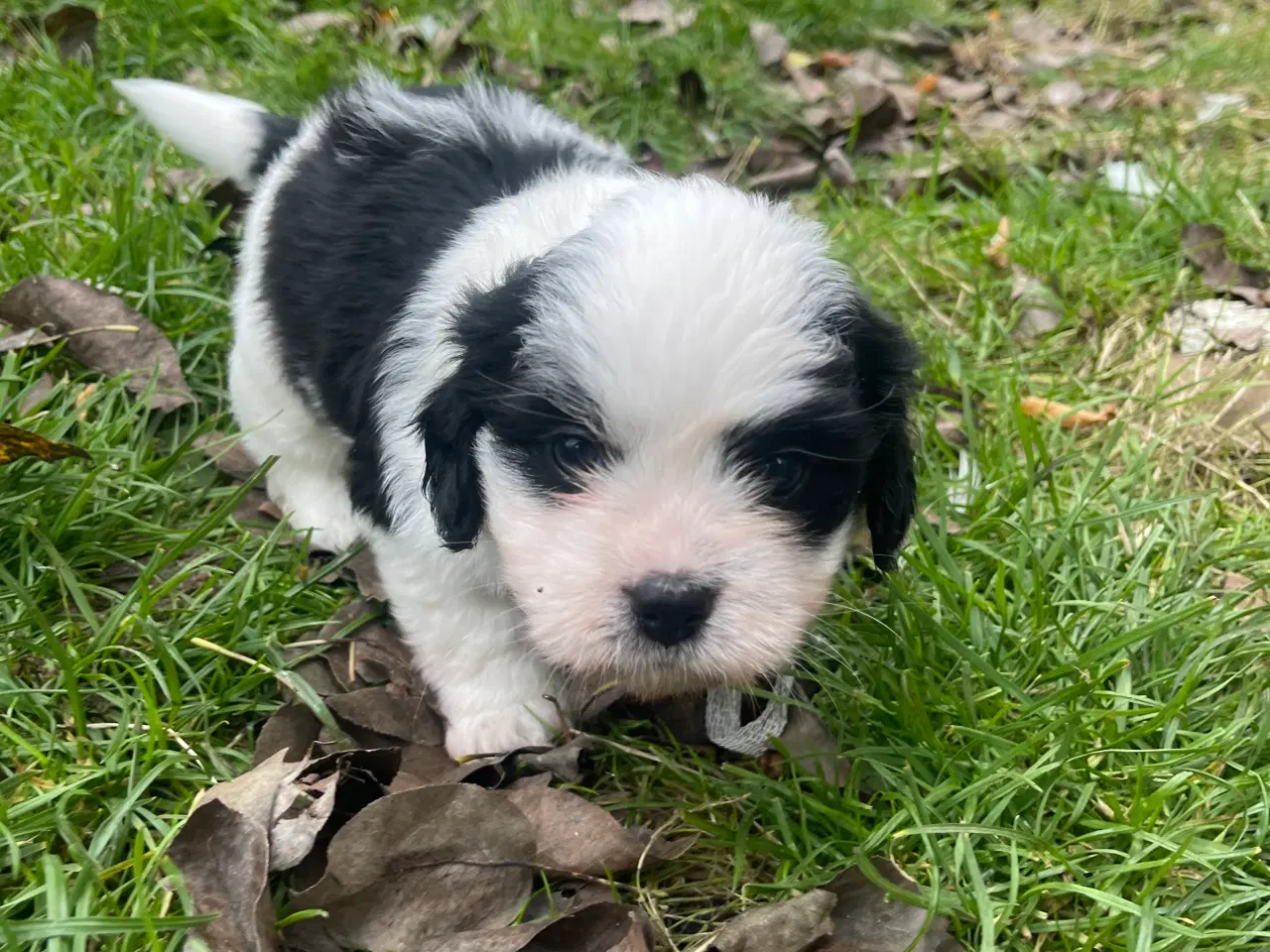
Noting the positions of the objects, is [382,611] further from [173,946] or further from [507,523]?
[173,946]

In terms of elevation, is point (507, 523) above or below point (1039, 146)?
above

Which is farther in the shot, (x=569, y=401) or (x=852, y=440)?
(x=852, y=440)

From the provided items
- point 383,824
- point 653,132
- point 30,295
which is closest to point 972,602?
point 383,824

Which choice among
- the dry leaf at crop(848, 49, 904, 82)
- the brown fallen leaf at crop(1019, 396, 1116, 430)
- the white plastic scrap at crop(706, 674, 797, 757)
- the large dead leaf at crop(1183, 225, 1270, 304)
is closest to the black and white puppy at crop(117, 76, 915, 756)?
the white plastic scrap at crop(706, 674, 797, 757)

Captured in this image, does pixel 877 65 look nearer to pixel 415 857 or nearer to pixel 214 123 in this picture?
pixel 214 123

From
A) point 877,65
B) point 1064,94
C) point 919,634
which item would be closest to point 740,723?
point 919,634
